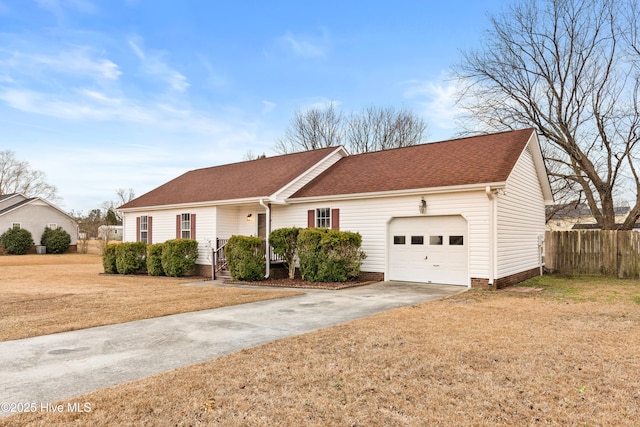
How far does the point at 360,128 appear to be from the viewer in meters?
35.1

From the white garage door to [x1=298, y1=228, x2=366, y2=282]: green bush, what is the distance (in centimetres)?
119

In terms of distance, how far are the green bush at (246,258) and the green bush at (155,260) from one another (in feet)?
14.2

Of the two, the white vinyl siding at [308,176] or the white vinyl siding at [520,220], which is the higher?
the white vinyl siding at [308,176]

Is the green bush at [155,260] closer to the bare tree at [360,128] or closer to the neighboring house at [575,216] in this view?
the neighboring house at [575,216]

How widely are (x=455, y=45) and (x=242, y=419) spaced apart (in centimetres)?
2033

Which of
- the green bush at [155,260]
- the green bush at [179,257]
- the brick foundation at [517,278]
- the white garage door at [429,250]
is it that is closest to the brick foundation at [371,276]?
the white garage door at [429,250]

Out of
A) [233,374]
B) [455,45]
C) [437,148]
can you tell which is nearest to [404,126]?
[455,45]

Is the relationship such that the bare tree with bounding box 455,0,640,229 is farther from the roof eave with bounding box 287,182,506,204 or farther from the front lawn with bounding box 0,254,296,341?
the front lawn with bounding box 0,254,296,341

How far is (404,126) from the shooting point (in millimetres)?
34469

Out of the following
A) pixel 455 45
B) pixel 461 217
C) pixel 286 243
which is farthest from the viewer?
pixel 455 45

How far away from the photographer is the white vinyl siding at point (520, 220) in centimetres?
1176

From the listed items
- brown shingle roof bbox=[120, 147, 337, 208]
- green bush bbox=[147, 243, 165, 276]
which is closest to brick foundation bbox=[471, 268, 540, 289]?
brown shingle roof bbox=[120, 147, 337, 208]

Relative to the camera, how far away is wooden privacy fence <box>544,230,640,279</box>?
1446cm

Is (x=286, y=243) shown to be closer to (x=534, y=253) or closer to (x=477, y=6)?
(x=534, y=253)
